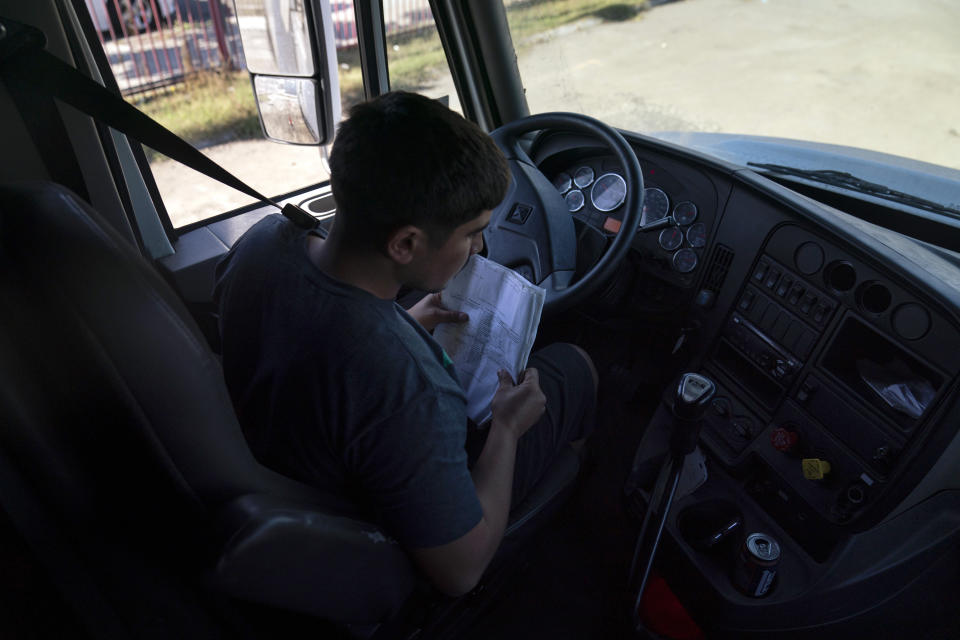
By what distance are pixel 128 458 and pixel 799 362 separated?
1578 mm

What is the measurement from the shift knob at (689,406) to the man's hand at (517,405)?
31cm

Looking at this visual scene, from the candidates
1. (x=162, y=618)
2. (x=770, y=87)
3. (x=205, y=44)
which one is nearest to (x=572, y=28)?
(x=770, y=87)

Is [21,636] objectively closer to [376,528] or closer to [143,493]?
[143,493]

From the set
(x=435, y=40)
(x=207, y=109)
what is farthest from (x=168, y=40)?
(x=435, y=40)

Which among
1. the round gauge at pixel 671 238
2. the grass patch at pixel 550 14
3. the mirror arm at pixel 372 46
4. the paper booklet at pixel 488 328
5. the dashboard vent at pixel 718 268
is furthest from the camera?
the mirror arm at pixel 372 46

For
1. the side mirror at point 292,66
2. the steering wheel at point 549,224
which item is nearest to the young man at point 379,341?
the steering wheel at point 549,224

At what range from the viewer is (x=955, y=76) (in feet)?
4.82

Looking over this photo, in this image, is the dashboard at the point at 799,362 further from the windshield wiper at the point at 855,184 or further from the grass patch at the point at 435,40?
the grass patch at the point at 435,40

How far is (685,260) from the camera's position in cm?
191

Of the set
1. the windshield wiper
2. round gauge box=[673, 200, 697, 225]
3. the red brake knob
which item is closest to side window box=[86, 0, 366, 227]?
round gauge box=[673, 200, 697, 225]

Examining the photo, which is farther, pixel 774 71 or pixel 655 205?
pixel 655 205

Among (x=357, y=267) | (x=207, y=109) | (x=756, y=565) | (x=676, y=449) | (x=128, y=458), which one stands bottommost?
(x=207, y=109)

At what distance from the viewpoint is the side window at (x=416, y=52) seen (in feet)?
7.93

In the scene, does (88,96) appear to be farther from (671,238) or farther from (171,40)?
(171,40)
